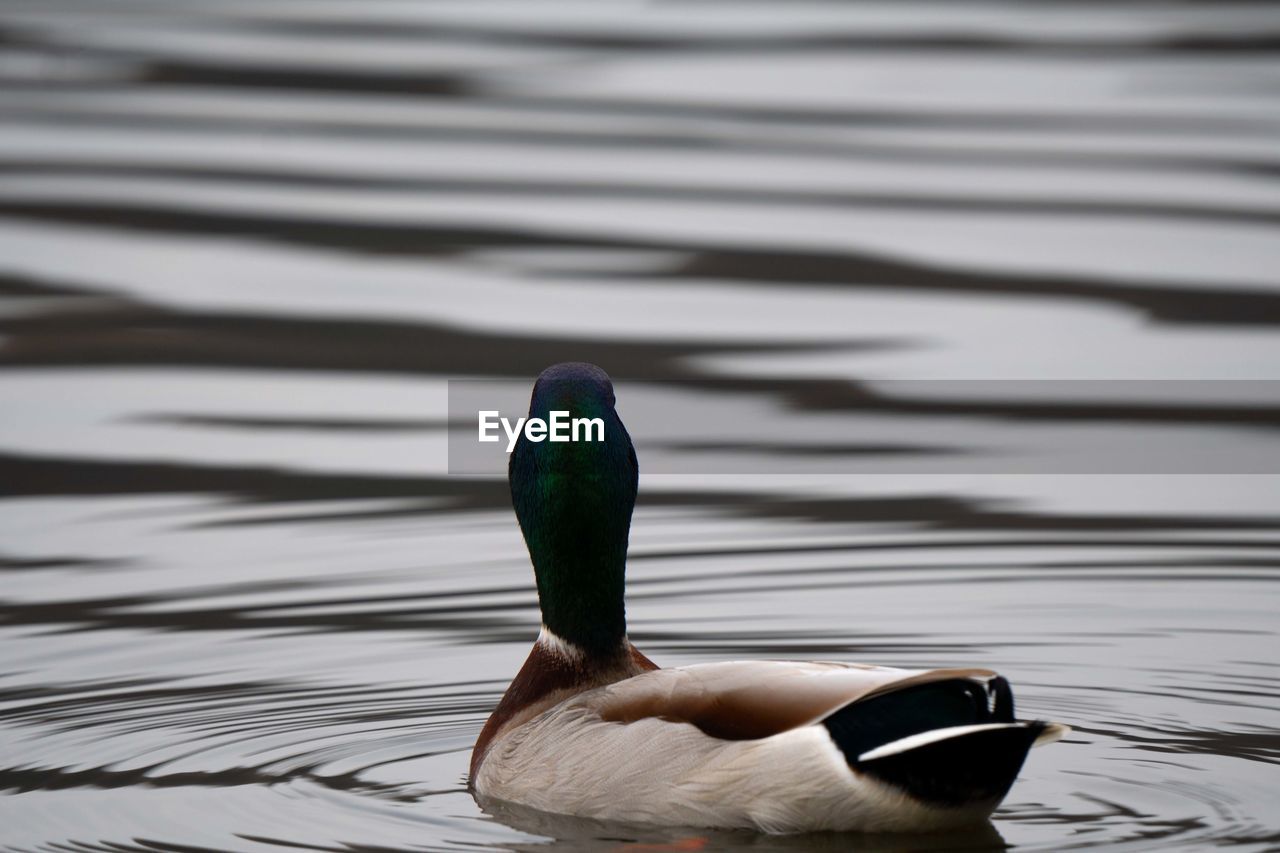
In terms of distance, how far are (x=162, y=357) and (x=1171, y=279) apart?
5.39 meters

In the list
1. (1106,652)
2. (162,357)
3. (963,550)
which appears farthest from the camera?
(162,357)

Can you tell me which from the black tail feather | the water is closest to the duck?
the black tail feather

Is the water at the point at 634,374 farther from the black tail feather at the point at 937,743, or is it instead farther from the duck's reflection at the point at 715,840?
the black tail feather at the point at 937,743

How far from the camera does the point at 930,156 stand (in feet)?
58.1

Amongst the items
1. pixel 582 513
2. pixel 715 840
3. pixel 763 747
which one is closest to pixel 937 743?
pixel 763 747

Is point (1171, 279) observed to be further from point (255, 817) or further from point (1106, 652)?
point (255, 817)

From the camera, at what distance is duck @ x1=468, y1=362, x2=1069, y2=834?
5.86m

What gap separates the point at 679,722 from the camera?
6.20m

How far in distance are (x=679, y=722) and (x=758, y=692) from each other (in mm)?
242

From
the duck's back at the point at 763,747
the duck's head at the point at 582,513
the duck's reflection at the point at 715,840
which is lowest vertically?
the duck's reflection at the point at 715,840

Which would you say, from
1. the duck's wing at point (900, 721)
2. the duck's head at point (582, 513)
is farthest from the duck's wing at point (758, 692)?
the duck's head at point (582, 513)

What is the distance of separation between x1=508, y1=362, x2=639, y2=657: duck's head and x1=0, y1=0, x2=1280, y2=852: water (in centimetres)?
56

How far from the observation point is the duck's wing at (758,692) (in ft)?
19.0

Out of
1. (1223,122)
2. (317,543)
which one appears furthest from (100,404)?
(1223,122)
